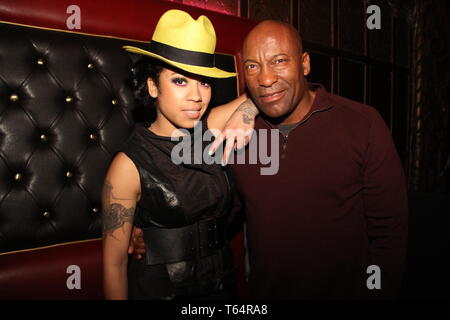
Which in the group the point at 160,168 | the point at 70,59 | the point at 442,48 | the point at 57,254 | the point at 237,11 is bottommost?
the point at 57,254

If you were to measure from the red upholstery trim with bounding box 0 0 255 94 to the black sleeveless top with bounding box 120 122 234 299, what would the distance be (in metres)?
0.61

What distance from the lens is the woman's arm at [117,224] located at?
1341 millimetres

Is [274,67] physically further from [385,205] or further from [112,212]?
[112,212]

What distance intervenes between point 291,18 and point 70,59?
1.92m

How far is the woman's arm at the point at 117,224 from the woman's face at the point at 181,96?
0.27 m

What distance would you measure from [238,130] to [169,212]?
505 millimetres

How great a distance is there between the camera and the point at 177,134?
154 cm

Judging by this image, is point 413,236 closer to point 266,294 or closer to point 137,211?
point 266,294

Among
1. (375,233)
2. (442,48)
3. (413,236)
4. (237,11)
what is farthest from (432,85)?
(375,233)

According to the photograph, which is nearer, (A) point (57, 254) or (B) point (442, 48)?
(A) point (57, 254)

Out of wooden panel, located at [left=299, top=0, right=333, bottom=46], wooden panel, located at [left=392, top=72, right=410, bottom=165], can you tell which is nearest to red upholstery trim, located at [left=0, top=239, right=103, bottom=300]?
wooden panel, located at [left=299, top=0, right=333, bottom=46]

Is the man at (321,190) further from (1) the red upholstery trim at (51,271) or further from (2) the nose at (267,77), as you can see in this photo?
(1) the red upholstery trim at (51,271)

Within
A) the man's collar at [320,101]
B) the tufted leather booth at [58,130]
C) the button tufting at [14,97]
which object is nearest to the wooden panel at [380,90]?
the man's collar at [320,101]

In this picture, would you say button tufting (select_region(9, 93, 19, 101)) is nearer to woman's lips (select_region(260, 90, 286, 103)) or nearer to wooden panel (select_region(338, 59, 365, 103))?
woman's lips (select_region(260, 90, 286, 103))
